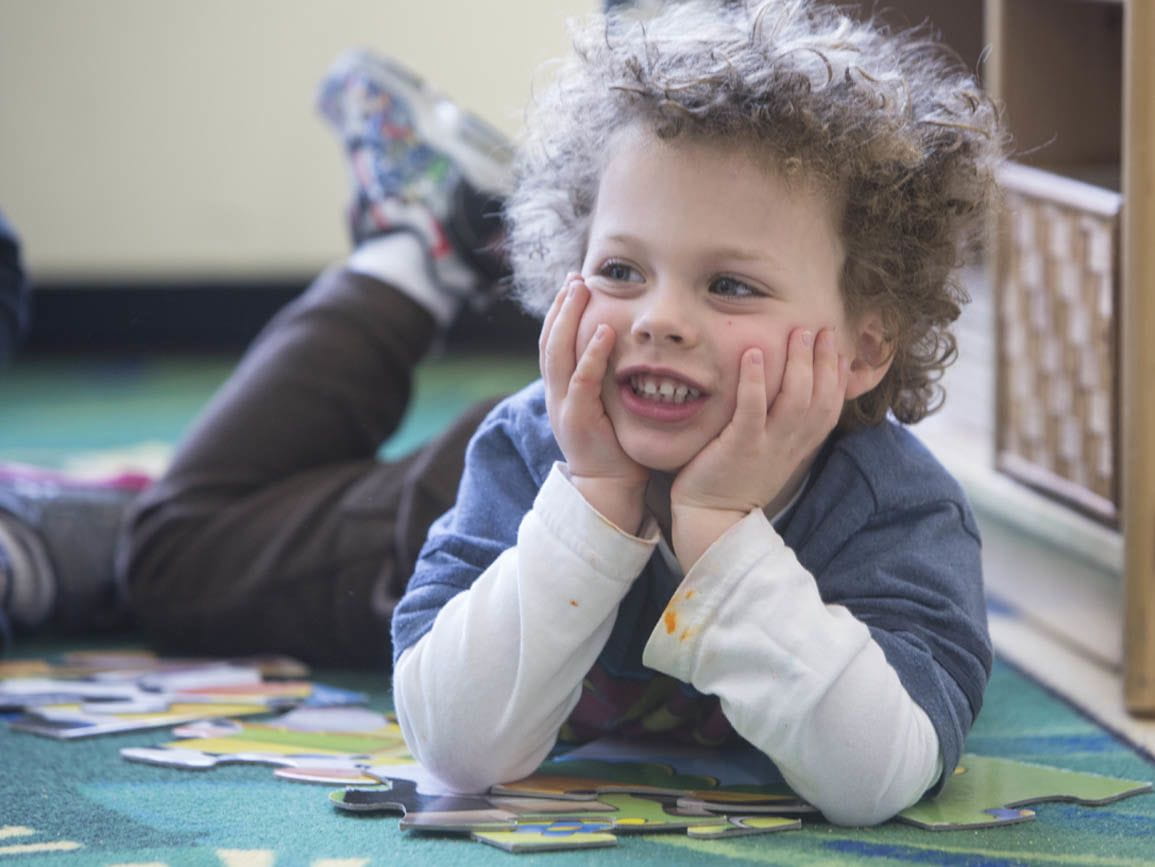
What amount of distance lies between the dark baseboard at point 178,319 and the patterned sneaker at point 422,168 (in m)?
1.19

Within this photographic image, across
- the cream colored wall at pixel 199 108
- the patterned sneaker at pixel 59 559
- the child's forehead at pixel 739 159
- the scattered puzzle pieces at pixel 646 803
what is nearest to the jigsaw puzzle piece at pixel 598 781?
the scattered puzzle pieces at pixel 646 803

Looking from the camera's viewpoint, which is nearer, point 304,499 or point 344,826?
point 344,826

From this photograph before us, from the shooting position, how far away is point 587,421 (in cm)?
85

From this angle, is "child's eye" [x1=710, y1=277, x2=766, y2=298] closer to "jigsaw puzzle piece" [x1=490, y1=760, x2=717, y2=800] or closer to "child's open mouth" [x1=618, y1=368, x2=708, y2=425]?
"child's open mouth" [x1=618, y1=368, x2=708, y2=425]

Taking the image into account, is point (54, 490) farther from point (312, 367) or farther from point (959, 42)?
point (959, 42)

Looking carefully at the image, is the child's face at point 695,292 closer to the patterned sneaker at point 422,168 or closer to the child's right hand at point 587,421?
the child's right hand at point 587,421

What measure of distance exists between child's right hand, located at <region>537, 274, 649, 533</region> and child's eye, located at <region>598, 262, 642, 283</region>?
17 mm

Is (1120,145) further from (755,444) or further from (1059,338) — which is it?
(755,444)

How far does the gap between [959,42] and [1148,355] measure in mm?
755

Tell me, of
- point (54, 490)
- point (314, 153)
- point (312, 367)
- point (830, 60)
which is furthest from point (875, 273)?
point (314, 153)

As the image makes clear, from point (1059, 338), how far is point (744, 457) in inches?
Answer: 22.7

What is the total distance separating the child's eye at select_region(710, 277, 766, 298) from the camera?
850 mm

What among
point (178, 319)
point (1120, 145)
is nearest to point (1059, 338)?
point (1120, 145)

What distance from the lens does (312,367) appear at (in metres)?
1.42
